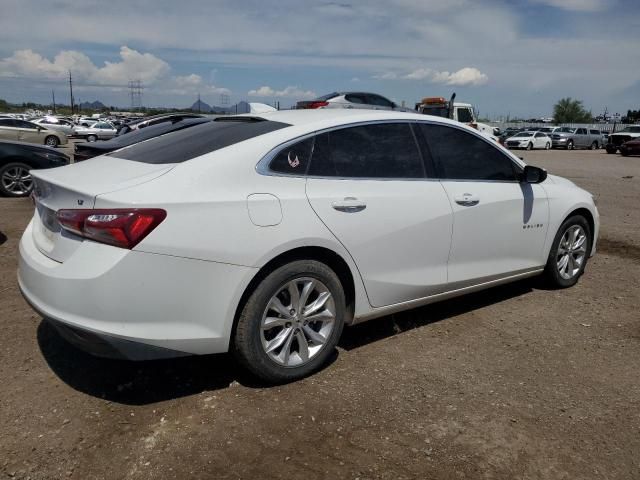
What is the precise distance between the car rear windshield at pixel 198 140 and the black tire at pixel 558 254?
2.91 meters

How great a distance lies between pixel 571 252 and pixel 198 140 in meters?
3.69

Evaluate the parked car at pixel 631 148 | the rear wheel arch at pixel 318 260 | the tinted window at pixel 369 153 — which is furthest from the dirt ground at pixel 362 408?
the parked car at pixel 631 148

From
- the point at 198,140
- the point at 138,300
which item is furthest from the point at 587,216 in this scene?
the point at 138,300

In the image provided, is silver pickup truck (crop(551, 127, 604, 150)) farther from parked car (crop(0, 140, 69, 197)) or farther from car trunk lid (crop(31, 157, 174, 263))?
car trunk lid (crop(31, 157, 174, 263))

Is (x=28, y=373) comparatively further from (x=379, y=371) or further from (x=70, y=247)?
(x=379, y=371)

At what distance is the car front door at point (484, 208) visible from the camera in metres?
4.05

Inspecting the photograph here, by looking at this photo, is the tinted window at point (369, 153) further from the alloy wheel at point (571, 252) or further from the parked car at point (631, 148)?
the parked car at point (631, 148)

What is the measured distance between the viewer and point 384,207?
11.7 feet

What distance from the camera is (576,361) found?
12.3ft

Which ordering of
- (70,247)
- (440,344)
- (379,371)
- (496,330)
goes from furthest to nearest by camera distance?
(496,330)
(440,344)
(379,371)
(70,247)

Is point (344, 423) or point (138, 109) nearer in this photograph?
point (344, 423)

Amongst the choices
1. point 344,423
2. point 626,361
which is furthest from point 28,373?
point 626,361

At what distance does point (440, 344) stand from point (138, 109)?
142276mm

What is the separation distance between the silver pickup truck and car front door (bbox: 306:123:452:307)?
3870cm
